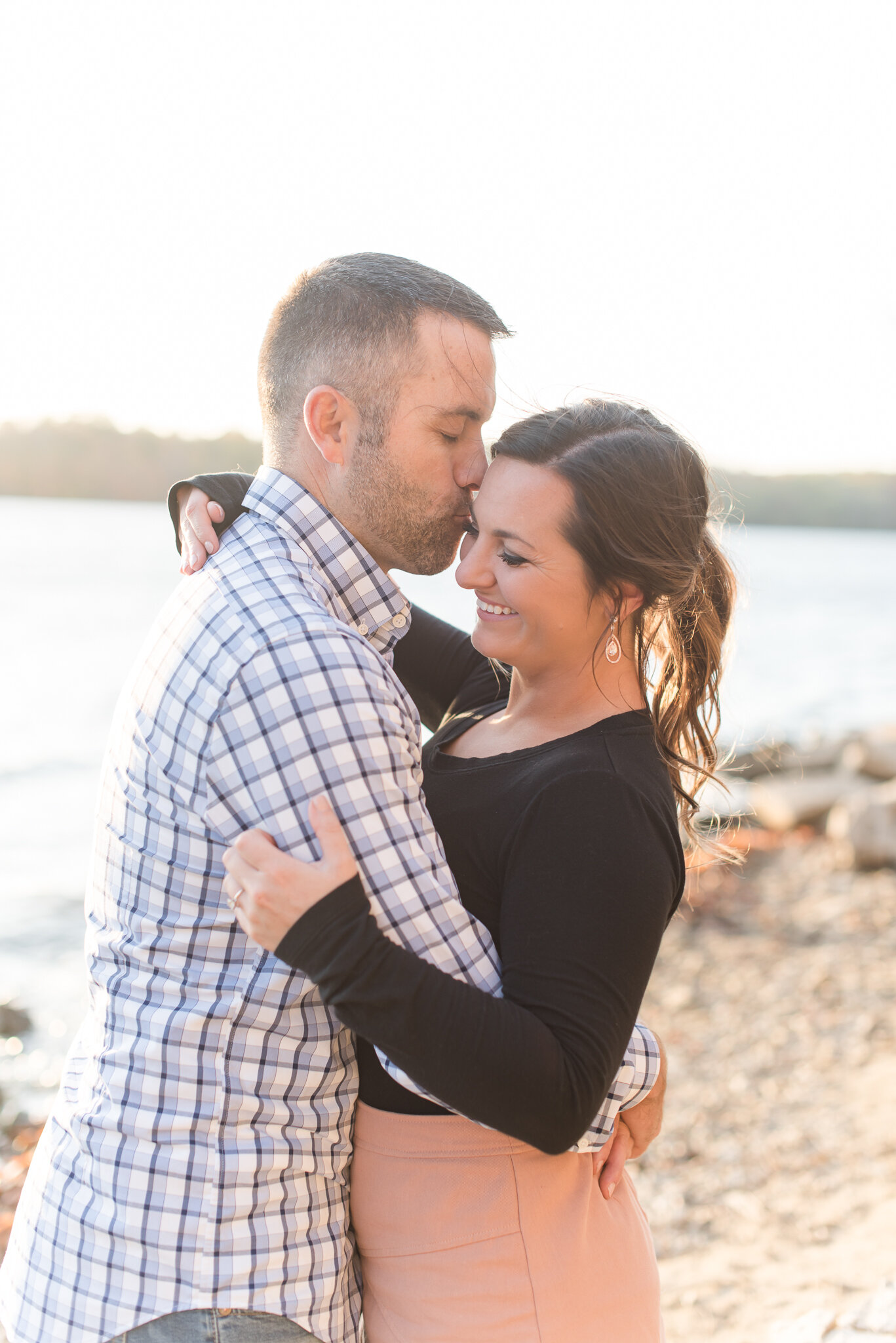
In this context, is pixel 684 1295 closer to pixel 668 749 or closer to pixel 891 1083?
pixel 891 1083

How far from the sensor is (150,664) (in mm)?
1585

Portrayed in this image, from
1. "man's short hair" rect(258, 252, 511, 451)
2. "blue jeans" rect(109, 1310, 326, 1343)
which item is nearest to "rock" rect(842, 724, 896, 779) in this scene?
"man's short hair" rect(258, 252, 511, 451)

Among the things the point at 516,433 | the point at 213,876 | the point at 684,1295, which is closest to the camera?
the point at 213,876

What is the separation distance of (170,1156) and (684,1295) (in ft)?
10.1

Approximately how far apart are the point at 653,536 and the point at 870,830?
8.22 metres

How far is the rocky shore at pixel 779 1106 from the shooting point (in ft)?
11.8

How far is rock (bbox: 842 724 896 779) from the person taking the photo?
1268cm

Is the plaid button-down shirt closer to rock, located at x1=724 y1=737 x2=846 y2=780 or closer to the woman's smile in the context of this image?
the woman's smile

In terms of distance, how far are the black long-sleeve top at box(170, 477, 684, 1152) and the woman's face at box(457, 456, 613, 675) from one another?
0.21 meters

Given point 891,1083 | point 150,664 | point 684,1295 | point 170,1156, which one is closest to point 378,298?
point 150,664

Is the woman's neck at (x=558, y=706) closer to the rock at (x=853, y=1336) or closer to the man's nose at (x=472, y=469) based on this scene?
the man's nose at (x=472, y=469)

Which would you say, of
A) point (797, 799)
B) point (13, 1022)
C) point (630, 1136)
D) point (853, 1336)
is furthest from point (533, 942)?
point (797, 799)

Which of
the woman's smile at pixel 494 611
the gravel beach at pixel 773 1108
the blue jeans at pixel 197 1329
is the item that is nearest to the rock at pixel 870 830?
the gravel beach at pixel 773 1108

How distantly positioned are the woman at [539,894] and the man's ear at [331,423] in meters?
0.29
